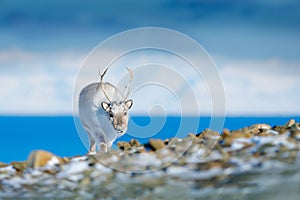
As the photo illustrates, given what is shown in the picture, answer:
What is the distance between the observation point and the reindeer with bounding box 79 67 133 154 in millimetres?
12688

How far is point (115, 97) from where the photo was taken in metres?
13.3

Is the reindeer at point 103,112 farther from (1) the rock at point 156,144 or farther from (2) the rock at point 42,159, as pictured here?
(2) the rock at point 42,159

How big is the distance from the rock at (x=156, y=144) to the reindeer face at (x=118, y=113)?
1617mm

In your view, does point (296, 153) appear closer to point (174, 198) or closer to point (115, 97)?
point (174, 198)

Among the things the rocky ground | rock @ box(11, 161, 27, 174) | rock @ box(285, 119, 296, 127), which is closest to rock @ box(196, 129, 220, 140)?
the rocky ground

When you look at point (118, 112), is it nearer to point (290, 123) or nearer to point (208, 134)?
point (208, 134)

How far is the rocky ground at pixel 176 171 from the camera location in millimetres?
8547

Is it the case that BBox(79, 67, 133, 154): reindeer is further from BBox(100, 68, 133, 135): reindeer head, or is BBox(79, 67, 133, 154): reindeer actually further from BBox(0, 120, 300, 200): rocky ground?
BBox(0, 120, 300, 200): rocky ground

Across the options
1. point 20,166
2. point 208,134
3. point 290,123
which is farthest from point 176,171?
point 290,123

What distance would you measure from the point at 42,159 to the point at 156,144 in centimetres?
221

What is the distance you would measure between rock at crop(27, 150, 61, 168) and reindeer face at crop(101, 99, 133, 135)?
6.63 ft

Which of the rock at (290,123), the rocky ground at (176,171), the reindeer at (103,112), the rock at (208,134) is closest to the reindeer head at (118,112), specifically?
the reindeer at (103,112)

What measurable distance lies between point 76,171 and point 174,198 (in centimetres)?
244

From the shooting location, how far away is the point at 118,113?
12.7 m
